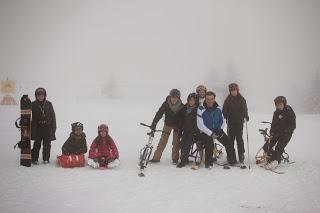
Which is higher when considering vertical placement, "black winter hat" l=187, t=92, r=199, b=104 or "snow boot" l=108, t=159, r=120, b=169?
"black winter hat" l=187, t=92, r=199, b=104

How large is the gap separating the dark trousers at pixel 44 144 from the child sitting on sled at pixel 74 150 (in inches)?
17.9

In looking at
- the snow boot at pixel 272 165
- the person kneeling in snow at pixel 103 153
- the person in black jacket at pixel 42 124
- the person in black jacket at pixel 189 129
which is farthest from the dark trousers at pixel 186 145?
the person in black jacket at pixel 42 124

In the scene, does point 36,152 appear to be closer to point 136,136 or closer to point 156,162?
point 156,162

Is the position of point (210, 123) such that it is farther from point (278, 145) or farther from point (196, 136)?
point (278, 145)

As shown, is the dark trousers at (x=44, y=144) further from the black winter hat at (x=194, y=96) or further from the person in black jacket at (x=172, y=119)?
the black winter hat at (x=194, y=96)

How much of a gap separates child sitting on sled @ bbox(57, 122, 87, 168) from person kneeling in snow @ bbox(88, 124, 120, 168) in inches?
15.6

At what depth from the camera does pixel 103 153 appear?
10.1 metres

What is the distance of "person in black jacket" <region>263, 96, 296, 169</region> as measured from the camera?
10.5 metres

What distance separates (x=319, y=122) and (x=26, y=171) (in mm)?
22476

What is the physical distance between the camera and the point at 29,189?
7680 mm

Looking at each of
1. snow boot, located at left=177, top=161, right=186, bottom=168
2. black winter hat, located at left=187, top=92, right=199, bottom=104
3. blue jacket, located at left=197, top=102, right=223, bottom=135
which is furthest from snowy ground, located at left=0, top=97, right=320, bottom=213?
black winter hat, located at left=187, top=92, right=199, bottom=104

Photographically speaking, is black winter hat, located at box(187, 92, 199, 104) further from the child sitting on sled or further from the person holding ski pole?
the child sitting on sled

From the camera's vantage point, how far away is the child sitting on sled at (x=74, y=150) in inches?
384

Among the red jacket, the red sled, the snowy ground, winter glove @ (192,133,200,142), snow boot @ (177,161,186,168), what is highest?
winter glove @ (192,133,200,142)
